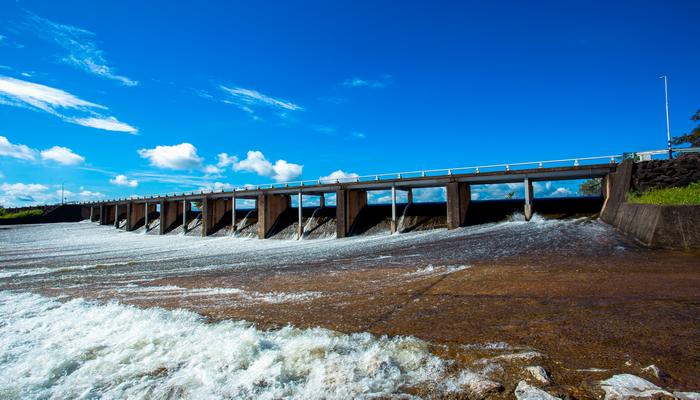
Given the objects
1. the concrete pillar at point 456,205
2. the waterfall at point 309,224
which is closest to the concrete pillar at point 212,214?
the waterfall at point 309,224

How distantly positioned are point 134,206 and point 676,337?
7090 centimetres

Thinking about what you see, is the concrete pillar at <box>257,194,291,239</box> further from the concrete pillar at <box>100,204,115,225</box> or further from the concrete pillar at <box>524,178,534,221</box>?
the concrete pillar at <box>100,204,115,225</box>

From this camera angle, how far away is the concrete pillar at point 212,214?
43.7 m

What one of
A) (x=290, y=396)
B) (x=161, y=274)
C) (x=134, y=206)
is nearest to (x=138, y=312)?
(x=290, y=396)

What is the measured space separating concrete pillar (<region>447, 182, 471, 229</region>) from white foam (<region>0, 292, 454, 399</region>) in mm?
22765

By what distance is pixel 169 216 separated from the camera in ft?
175

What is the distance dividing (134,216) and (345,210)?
1838 inches

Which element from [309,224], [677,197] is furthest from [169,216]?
[677,197]

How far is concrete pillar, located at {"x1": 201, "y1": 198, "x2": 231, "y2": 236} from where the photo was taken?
43688 millimetres

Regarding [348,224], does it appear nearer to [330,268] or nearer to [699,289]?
[330,268]

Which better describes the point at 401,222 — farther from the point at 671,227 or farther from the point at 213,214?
the point at 213,214

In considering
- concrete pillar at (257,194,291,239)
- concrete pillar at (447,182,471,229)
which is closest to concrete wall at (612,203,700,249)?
concrete pillar at (447,182,471,229)

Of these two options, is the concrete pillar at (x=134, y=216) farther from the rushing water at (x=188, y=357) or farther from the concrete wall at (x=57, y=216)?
the rushing water at (x=188, y=357)

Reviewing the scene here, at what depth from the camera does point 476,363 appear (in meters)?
4.05
